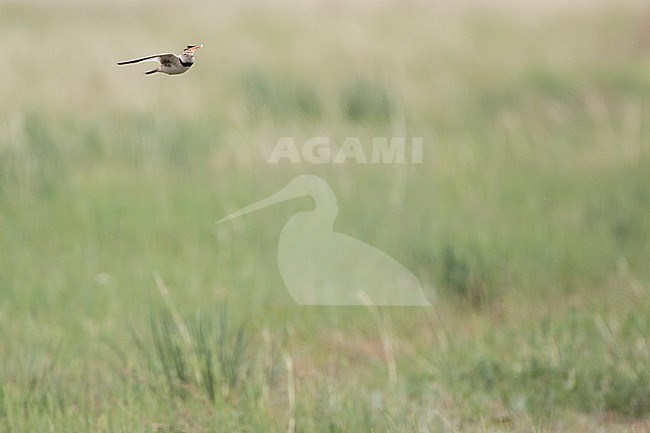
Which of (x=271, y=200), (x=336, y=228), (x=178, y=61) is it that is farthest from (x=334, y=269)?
(x=178, y=61)

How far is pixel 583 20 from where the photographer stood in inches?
372

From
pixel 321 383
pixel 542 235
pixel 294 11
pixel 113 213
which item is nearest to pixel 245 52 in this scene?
pixel 294 11

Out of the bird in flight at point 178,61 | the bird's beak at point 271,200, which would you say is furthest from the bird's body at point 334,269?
the bird in flight at point 178,61

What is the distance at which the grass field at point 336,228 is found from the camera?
3.08 m

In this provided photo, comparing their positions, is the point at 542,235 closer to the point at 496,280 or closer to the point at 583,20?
the point at 496,280

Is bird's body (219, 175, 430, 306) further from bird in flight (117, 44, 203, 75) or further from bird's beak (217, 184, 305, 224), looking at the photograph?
bird in flight (117, 44, 203, 75)

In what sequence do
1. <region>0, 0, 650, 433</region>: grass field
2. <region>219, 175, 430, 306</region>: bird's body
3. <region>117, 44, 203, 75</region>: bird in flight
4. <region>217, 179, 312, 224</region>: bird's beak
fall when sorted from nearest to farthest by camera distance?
<region>117, 44, 203, 75</region>: bird in flight, <region>0, 0, 650, 433</region>: grass field, <region>219, 175, 430, 306</region>: bird's body, <region>217, 179, 312, 224</region>: bird's beak

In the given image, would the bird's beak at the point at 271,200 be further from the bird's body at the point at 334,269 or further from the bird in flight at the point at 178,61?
the bird in flight at the point at 178,61

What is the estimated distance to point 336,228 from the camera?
4637mm

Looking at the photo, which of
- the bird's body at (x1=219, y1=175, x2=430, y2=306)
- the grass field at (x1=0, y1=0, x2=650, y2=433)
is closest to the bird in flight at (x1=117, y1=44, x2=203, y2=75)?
the grass field at (x1=0, y1=0, x2=650, y2=433)

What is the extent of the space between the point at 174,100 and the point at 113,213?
179cm

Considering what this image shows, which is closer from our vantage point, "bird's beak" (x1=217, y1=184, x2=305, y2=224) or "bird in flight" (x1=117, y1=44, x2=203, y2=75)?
"bird in flight" (x1=117, y1=44, x2=203, y2=75)

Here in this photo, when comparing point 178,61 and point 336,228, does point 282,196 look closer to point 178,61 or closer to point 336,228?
point 336,228

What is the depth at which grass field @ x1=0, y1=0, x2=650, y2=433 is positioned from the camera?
3.08 m
